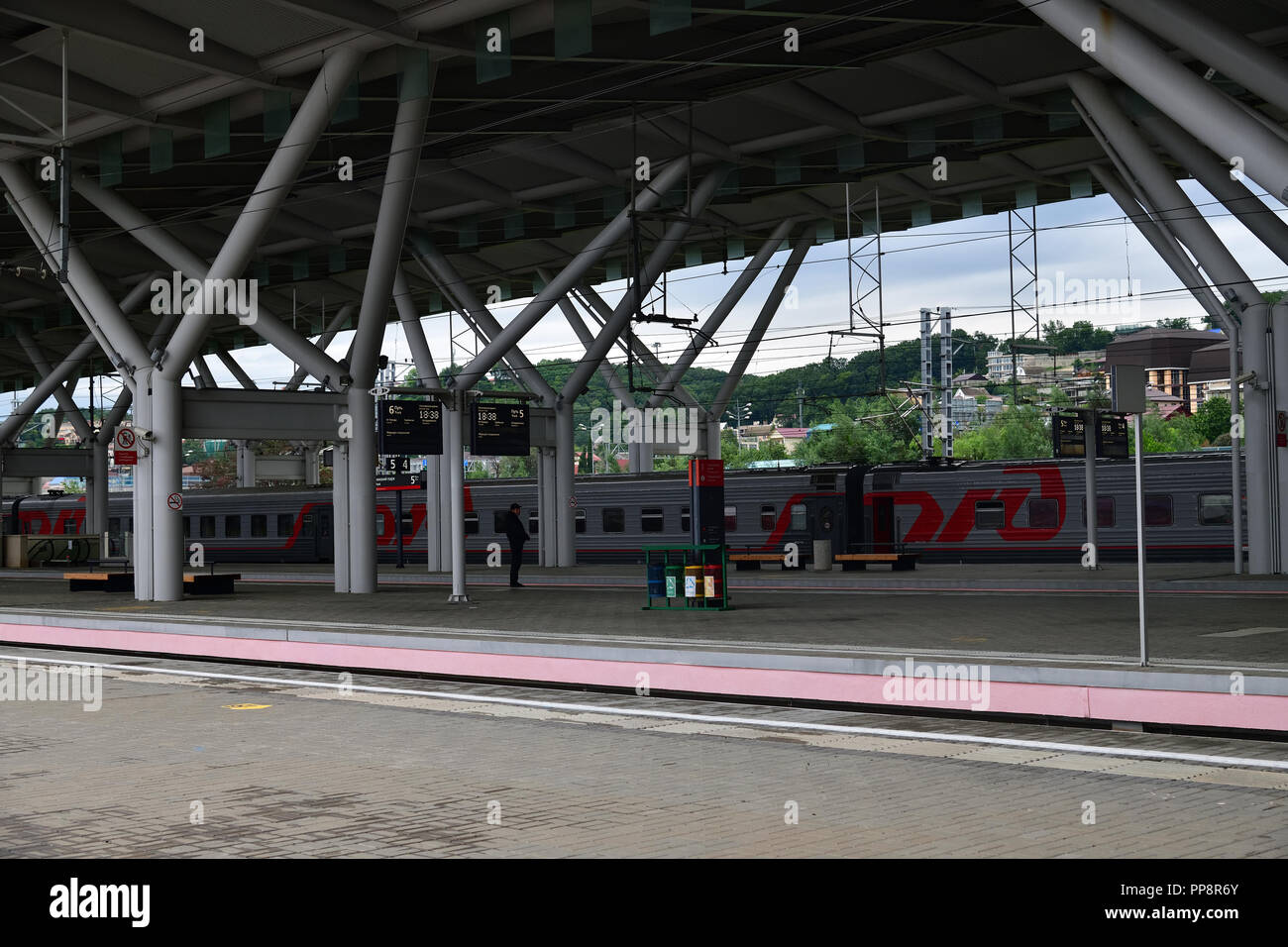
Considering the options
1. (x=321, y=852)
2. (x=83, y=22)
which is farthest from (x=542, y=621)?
(x=321, y=852)

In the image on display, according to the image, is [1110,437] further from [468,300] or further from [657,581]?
[468,300]

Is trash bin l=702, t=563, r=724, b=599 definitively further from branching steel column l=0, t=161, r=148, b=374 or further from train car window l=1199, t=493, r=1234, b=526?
train car window l=1199, t=493, r=1234, b=526

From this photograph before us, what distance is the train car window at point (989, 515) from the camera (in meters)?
37.3

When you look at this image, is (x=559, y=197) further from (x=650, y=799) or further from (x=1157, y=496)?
(x=650, y=799)

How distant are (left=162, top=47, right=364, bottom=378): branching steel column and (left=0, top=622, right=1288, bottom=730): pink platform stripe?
676cm

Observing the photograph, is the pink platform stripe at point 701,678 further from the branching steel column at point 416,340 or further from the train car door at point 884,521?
the train car door at point 884,521

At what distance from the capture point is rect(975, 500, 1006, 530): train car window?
37.3 m

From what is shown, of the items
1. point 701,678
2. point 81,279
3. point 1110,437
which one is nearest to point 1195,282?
point 1110,437

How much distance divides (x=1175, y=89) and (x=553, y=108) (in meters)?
13.0

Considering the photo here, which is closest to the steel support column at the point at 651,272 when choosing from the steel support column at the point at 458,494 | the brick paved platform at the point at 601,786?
the steel support column at the point at 458,494

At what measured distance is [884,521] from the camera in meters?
39.2

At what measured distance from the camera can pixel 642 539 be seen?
135 ft

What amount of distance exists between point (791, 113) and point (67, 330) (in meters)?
37.0

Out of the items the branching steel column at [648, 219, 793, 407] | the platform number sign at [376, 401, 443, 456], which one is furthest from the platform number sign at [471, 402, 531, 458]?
the branching steel column at [648, 219, 793, 407]
